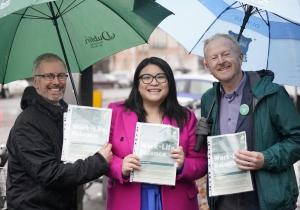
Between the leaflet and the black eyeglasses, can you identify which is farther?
the black eyeglasses

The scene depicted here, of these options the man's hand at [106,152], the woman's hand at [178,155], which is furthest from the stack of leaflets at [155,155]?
the man's hand at [106,152]

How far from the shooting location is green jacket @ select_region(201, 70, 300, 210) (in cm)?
301

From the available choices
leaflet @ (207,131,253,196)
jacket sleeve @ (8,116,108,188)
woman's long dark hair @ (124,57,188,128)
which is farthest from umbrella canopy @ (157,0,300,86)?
jacket sleeve @ (8,116,108,188)

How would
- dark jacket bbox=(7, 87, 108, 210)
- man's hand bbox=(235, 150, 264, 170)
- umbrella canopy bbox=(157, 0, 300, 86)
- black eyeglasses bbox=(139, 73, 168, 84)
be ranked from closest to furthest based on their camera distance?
man's hand bbox=(235, 150, 264, 170)
dark jacket bbox=(7, 87, 108, 210)
black eyeglasses bbox=(139, 73, 168, 84)
umbrella canopy bbox=(157, 0, 300, 86)

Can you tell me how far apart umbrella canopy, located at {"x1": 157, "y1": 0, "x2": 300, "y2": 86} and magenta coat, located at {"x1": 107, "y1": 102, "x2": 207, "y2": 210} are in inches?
48.1

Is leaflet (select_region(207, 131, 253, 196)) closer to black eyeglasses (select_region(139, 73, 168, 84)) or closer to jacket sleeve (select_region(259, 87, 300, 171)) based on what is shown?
jacket sleeve (select_region(259, 87, 300, 171))

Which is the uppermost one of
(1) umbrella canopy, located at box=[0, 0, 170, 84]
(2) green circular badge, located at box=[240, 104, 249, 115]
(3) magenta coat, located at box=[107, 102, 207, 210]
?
(1) umbrella canopy, located at box=[0, 0, 170, 84]

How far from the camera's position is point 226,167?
10.1 feet

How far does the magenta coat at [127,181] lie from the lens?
10.7 ft

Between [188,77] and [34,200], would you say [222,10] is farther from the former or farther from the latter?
[188,77]

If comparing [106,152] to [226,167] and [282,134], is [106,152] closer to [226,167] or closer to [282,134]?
[226,167]

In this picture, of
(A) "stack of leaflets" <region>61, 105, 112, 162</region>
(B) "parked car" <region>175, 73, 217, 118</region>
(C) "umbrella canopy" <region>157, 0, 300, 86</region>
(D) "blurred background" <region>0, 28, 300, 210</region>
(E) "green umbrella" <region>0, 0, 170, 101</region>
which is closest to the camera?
(A) "stack of leaflets" <region>61, 105, 112, 162</region>

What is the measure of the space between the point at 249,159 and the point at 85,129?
106cm

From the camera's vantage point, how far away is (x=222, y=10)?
430cm
